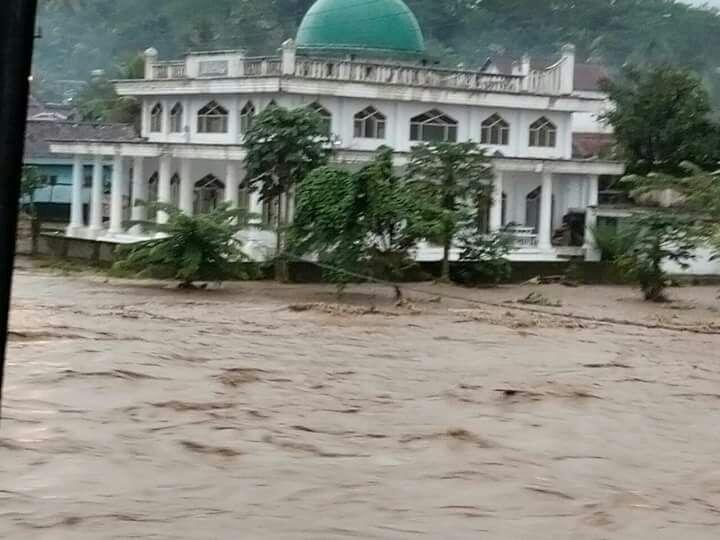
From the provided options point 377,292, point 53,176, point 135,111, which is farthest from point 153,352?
point 53,176

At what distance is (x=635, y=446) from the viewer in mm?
8945

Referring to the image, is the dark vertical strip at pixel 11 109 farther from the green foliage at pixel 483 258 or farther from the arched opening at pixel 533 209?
the arched opening at pixel 533 209

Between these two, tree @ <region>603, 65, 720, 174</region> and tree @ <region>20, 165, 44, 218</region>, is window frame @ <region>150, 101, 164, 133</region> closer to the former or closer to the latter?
tree @ <region>20, 165, 44, 218</region>

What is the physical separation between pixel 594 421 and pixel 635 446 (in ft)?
3.18

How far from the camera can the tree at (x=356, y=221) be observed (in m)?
20.2

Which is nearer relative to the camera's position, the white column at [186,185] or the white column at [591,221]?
the white column at [591,221]

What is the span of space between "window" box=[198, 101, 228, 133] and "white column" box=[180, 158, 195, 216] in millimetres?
986

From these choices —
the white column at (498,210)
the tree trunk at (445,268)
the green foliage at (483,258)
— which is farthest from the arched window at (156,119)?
the green foliage at (483,258)

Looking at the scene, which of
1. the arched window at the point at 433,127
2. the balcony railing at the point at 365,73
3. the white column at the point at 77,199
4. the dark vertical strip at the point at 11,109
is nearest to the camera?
the dark vertical strip at the point at 11,109

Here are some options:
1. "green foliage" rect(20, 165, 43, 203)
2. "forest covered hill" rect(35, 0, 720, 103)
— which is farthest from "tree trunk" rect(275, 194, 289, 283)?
"forest covered hill" rect(35, 0, 720, 103)

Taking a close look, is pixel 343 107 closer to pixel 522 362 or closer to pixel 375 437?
pixel 522 362

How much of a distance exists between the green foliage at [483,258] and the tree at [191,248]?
16.1ft

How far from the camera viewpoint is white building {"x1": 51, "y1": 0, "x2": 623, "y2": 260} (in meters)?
27.1

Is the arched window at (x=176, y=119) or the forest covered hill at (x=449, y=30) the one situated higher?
the forest covered hill at (x=449, y=30)
